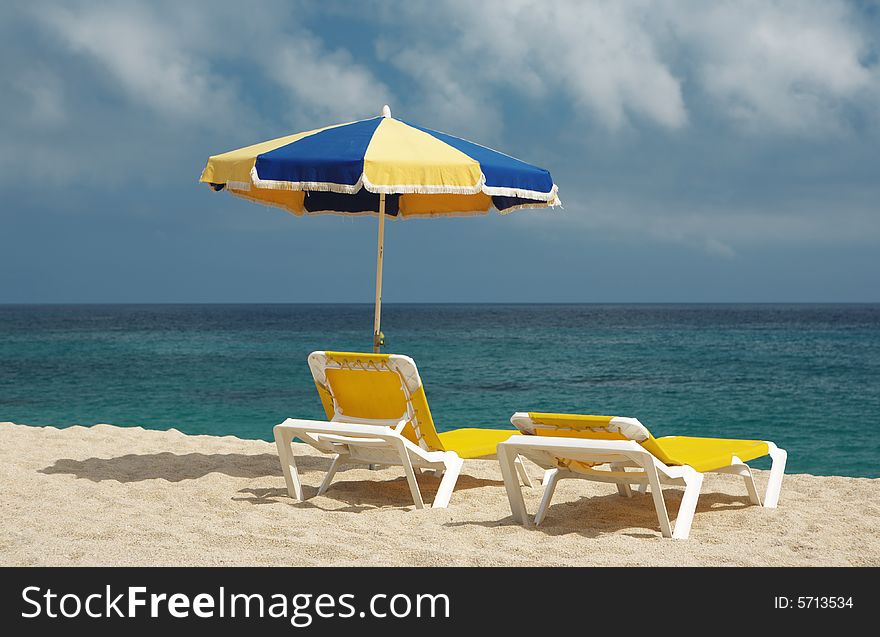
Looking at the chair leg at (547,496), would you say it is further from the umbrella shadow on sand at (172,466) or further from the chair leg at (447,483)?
the umbrella shadow on sand at (172,466)

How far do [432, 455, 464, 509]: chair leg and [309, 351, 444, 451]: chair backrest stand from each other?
0.37 feet

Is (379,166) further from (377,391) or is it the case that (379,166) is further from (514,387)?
(514,387)

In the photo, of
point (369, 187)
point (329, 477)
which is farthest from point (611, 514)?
point (369, 187)

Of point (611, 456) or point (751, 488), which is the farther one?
point (751, 488)

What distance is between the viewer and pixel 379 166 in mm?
5812

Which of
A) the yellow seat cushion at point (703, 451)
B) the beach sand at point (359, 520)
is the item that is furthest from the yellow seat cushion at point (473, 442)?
the yellow seat cushion at point (703, 451)

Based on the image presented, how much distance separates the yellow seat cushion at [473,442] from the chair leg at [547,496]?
423 millimetres

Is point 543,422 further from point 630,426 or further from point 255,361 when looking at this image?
point 255,361

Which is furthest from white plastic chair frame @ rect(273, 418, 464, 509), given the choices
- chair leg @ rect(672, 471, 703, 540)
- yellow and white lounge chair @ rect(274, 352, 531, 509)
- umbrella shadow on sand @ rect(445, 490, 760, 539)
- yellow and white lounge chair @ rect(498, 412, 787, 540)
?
chair leg @ rect(672, 471, 703, 540)

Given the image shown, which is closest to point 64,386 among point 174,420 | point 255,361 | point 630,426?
point 174,420

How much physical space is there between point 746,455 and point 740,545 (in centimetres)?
114

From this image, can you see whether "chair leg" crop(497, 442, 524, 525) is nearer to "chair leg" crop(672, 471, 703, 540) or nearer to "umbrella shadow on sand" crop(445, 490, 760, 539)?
"umbrella shadow on sand" crop(445, 490, 760, 539)

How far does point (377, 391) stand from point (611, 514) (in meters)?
1.67

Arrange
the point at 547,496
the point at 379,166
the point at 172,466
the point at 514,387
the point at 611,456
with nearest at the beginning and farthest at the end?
the point at 611,456
the point at 547,496
the point at 379,166
the point at 172,466
the point at 514,387
